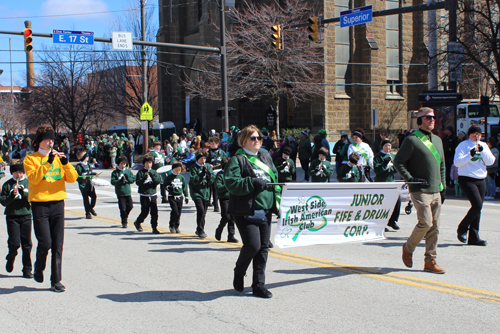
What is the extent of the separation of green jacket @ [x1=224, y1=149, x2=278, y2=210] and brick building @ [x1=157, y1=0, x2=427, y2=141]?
92.1ft

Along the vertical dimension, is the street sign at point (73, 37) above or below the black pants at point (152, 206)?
above

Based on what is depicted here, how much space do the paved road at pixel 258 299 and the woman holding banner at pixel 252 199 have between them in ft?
1.30

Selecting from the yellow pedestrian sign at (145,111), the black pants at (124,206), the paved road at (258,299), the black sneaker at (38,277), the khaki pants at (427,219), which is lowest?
the paved road at (258,299)

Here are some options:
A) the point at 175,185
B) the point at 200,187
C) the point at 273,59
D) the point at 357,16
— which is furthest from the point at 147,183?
the point at 273,59

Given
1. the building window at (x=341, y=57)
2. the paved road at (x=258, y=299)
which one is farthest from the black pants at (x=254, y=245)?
the building window at (x=341, y=57)

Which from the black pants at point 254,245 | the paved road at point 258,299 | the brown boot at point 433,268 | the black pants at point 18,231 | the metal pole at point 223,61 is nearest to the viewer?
the paved road at point 258,299

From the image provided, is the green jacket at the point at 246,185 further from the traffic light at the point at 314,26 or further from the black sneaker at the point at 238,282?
the traffic light at the point at 314,26

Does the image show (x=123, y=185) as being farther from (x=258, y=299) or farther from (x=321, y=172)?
(x=258, y=299)

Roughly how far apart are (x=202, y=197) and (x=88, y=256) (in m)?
2.30

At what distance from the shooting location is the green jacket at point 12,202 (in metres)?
6.82

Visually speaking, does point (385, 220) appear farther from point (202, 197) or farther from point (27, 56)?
point (27, 56)

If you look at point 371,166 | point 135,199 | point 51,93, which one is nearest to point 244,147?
point 371,166

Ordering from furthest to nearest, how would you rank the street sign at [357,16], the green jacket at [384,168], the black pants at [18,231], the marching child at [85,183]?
the street sign at [357,16] → the marching child at [85,183] → the green jacket at [384,168] → the black pants at [18,231]

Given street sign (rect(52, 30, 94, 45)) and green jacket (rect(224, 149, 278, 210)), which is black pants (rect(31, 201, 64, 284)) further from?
street sign (rect(52, 30, 94, 45))
